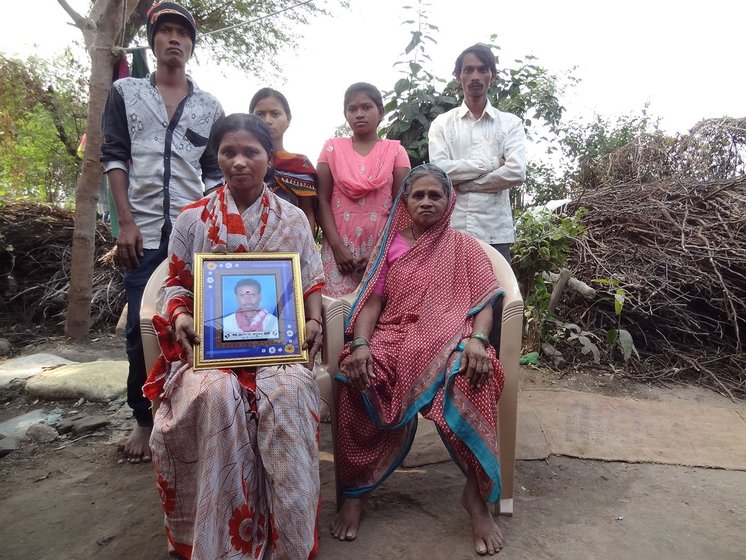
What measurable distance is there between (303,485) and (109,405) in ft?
7.61

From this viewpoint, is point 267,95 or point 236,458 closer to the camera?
point 236,458

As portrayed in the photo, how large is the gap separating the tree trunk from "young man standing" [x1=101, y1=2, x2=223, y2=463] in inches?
92.7

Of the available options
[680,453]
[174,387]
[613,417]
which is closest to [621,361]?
[613,417]

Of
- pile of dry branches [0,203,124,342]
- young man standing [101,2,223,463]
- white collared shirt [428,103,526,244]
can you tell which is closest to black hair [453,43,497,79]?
white collared shirt [428,103,526,244]

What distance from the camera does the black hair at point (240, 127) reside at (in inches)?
81.7

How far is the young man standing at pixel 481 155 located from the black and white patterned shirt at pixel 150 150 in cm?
158

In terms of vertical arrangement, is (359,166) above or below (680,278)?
above

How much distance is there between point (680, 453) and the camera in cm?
288

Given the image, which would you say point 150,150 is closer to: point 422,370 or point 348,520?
point 422,370

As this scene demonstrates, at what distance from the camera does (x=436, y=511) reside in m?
2.28

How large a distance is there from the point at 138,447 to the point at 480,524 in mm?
1894

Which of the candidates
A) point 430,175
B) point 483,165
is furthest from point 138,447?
point 483,165

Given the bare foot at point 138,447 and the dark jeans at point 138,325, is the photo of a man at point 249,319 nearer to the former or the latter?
the dark jeans at point 138,325

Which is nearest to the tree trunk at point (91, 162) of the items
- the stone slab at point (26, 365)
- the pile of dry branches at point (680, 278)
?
the stone slab at point (26, 365)
